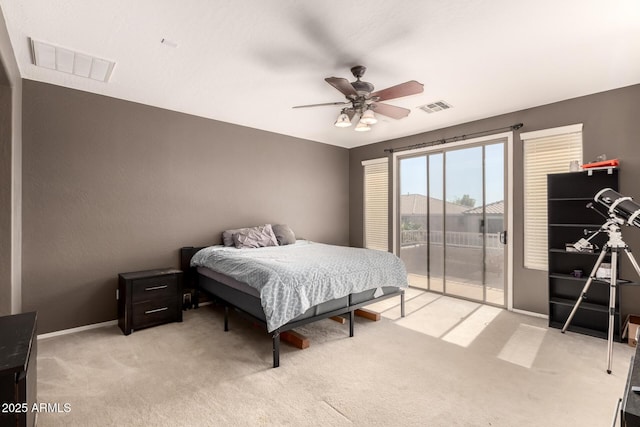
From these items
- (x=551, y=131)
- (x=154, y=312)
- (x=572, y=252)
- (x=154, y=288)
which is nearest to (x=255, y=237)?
(x=154, y=288)

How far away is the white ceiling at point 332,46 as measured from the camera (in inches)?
84.9

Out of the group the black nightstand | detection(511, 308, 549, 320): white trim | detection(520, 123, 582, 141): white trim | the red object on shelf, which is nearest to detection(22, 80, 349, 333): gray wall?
the black nightstand

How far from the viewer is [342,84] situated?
8.71 feet

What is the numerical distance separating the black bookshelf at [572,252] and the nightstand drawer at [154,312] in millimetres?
4433

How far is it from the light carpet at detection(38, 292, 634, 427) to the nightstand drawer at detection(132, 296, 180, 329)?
0.30 ft

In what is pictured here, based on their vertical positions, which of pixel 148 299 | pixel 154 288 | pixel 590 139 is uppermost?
pixel 590 139

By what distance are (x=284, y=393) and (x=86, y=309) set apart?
8.91 feet

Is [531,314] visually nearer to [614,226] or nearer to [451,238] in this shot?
[451,238]

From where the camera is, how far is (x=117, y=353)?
290 centimetres

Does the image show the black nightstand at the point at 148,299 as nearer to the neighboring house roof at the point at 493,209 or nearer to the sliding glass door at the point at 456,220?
the sliding glass door at the point at 456,220

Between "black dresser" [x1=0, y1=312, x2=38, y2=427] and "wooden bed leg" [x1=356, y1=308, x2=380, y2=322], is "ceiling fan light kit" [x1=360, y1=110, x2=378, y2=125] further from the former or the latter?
"black dresser" [x1=0, y1=312, x2=38, y2=427]

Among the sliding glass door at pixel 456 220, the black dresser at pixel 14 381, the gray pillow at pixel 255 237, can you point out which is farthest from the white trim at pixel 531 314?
the black dresser at pixel 14 381

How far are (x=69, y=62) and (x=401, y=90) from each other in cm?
308

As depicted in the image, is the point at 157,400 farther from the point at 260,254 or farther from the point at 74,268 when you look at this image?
the point at 74,268
